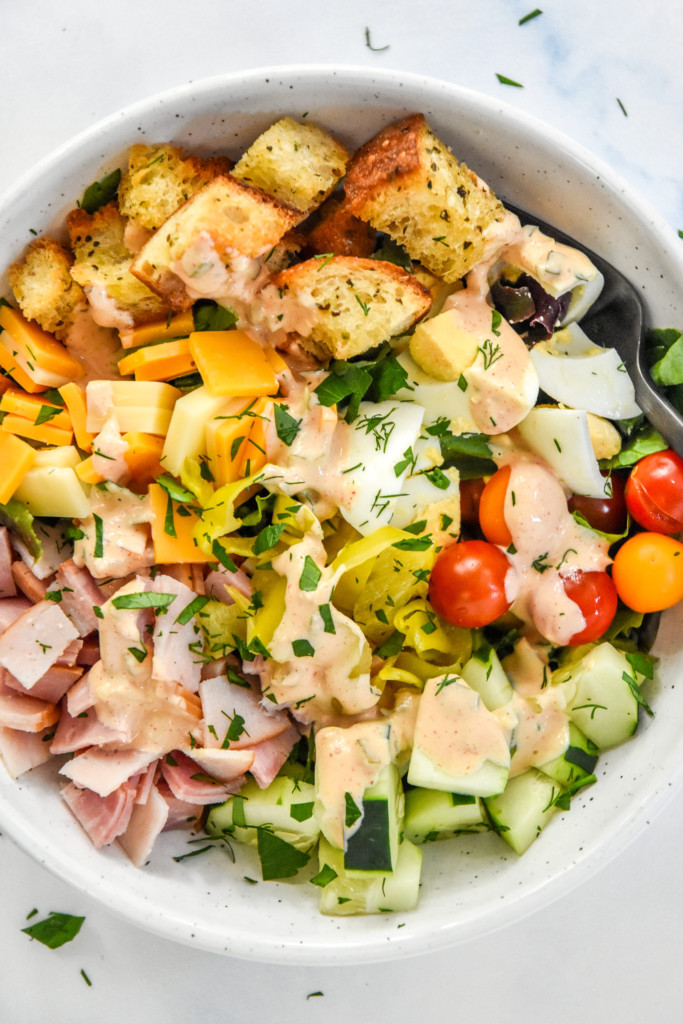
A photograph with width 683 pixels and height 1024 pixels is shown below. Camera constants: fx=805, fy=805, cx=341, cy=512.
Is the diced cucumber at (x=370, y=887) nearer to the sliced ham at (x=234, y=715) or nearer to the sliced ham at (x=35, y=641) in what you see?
the sliced ham at (x=234, y=715)

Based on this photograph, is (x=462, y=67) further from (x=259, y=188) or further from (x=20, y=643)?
(x=20, y=643)

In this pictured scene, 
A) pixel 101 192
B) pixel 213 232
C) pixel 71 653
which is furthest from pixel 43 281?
pixel 71 653

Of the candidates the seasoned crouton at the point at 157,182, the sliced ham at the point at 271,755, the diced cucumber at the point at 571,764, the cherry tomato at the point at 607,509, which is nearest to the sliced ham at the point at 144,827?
the sliced ham at the point at 271,755

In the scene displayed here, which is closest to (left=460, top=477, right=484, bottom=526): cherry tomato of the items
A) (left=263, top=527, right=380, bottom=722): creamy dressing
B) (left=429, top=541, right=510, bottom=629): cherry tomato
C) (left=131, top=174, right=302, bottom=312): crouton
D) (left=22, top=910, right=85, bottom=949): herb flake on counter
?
(left=429, top=541, right=510, bottom=629): cherry tomato

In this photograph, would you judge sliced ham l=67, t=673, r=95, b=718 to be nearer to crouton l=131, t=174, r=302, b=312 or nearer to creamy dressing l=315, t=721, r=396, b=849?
creamy dressing l=315, t=721, r=396, b=849

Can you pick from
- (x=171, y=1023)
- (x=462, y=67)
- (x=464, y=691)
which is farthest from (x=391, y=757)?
(x=462, y=67)
